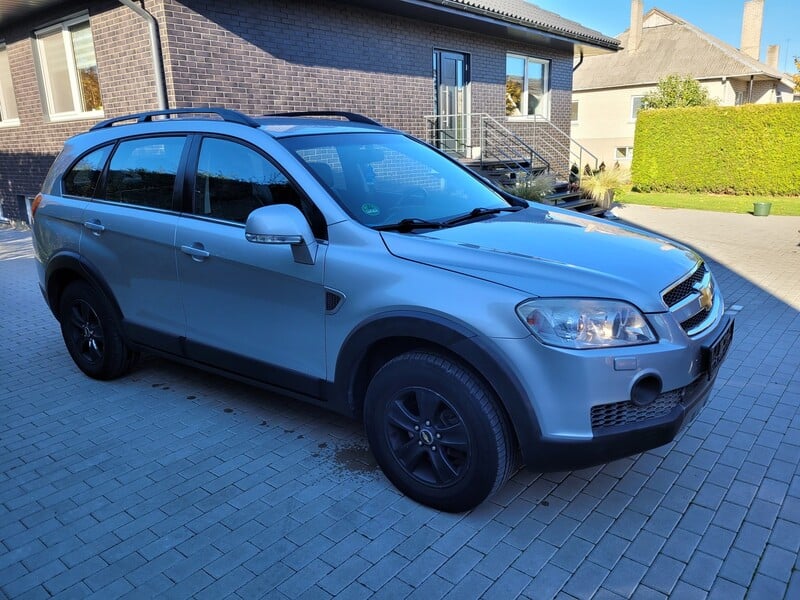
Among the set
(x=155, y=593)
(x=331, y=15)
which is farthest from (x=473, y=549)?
(x=331, y=15)

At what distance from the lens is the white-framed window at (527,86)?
48.8 feet

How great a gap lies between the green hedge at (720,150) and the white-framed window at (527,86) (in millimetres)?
4917

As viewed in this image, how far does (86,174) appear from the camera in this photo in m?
4.48

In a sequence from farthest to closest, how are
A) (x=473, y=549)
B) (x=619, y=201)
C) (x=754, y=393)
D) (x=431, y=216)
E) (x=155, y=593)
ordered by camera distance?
(x=619, y=201), (x=754, y=393), (x=431, y=216), (x=473, y=549), (x=155, y=593)

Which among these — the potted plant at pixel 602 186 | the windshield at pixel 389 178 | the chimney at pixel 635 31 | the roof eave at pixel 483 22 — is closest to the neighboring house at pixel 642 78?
the chimney at pixel 635 31

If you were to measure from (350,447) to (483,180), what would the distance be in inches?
80.1

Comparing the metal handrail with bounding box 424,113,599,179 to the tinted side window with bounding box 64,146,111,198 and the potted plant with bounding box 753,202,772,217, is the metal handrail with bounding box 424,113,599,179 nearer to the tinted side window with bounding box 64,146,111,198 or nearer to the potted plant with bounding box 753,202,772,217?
the potted plant with bounding box 753,202,772,217

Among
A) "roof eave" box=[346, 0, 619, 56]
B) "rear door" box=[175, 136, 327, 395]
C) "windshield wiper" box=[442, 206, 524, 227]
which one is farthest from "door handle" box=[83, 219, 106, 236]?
"roof eave" box=[346, 0, 619, 56]

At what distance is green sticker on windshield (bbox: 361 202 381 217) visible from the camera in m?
3.25

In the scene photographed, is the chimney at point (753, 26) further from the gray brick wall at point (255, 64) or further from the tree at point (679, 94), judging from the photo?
the gray brick wall at point (255, 64)

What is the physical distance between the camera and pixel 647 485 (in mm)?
3205

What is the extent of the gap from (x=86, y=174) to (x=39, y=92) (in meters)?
8.32

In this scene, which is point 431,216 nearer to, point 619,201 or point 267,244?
point 267,244

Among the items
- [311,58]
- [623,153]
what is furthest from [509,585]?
[623,153]
